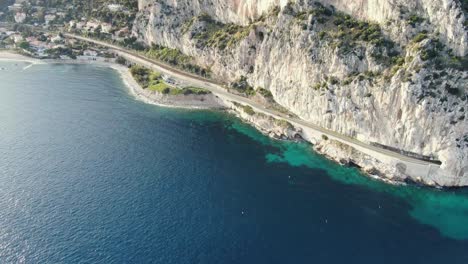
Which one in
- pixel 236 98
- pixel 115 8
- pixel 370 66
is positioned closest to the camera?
pixel 370 66

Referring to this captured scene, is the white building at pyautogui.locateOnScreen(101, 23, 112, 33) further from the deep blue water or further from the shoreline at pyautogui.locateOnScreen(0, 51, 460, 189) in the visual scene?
the deep blue water

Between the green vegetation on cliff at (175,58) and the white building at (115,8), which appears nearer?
the green vegetation on cliff at (175,58)

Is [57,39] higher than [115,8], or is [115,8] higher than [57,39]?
[115,8]

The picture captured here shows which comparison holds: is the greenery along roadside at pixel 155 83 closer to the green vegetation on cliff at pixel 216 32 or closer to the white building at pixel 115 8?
the green vegetation on cliff at pixel 216 32

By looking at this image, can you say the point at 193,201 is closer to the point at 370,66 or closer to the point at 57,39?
the point at 370,66

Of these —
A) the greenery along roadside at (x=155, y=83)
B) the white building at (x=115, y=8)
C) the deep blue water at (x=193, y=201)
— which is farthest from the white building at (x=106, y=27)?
the deep blue water at (x=193, y=201)

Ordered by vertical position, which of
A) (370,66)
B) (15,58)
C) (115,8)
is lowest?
(15,58)

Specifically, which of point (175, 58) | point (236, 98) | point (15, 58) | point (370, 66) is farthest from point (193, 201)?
point (15, 58)
